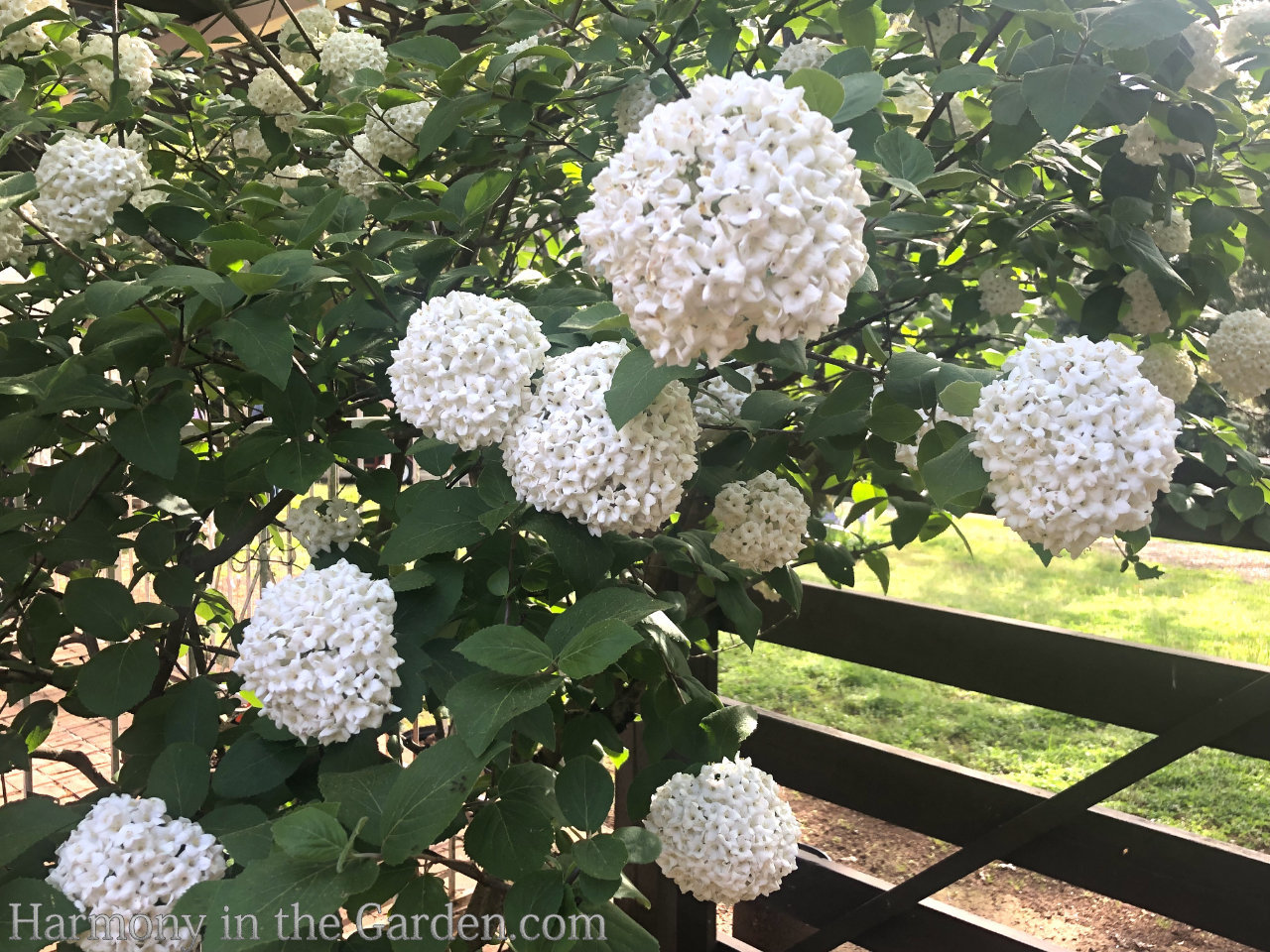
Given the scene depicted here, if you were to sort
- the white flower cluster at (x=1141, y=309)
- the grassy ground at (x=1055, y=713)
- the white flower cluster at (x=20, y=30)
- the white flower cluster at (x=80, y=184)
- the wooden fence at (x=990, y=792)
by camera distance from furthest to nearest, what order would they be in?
the grassy ground at (x=1055, y=713)
the wooden fence at (x=990, y=792)
the white flower cluster at (x=20, y=30)
the white flower cluster at (x=1141, y=309)
the white flower cluster at (x=80, y=184)

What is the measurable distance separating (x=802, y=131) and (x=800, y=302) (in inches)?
5.9

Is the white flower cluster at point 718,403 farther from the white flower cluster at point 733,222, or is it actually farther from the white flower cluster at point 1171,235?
the white flower cluster at point 1171,235

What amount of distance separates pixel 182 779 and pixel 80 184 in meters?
0.90

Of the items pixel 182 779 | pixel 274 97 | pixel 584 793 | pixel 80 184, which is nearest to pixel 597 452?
pixel 584 793

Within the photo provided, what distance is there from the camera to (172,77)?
2.22m

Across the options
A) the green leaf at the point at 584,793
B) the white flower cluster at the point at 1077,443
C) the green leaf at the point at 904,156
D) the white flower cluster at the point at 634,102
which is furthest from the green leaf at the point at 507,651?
the white flower cluster at the point at 634,102

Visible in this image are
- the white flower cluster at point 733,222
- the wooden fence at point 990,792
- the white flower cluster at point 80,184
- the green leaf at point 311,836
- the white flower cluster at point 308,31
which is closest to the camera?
the white flower cluster at point 733,222

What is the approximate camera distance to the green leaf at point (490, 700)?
2.96 ft

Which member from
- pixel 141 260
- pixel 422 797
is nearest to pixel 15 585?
pixel 141 260

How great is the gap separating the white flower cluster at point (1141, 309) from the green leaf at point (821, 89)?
962 mm

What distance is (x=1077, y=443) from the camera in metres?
0.90

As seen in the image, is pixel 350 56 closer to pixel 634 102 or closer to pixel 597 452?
pixel 634 102

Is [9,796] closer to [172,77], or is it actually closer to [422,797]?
[172,77]

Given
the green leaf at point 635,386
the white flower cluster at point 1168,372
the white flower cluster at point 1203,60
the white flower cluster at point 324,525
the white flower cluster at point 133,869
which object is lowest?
the white flower cluster at point 133,869
